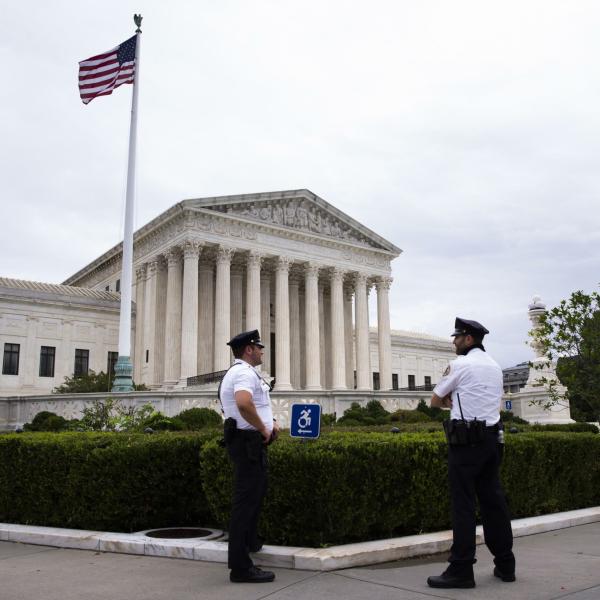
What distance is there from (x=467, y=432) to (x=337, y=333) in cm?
4634

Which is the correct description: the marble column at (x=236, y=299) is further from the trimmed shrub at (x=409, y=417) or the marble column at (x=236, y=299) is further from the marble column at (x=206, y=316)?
the trimmed shrub at (x=409, y=417)

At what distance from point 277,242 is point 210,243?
619 centimetres

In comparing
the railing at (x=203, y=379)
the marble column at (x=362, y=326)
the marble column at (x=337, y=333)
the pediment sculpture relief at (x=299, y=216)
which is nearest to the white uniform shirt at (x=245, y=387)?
the railing at (x=203, y=379)

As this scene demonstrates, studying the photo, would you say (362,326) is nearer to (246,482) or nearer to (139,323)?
(139,323)

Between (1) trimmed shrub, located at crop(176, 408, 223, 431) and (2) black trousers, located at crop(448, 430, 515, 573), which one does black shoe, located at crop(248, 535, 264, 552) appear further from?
(1) trimmed shrub, located at crop(176, 408, 223, 431)

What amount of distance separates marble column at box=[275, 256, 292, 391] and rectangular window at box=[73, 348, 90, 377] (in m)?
15.7

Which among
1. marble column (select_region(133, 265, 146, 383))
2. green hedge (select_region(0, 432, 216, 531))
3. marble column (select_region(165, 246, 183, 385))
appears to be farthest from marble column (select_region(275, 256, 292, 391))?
green hedge (select_region(0, 432, 216, 531))

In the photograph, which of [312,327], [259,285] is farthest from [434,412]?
[259,285]

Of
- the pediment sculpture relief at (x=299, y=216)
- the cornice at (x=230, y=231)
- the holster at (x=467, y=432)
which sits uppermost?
the pediment sculpture relief at (x=299, y=216)

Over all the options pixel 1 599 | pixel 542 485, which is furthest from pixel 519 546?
pixel 1 599

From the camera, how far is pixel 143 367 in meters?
50.5

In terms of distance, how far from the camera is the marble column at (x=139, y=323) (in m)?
51.5

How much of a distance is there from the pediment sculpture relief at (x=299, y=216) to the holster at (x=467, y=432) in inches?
1664

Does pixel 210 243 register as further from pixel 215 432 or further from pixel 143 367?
pixel 215 432
